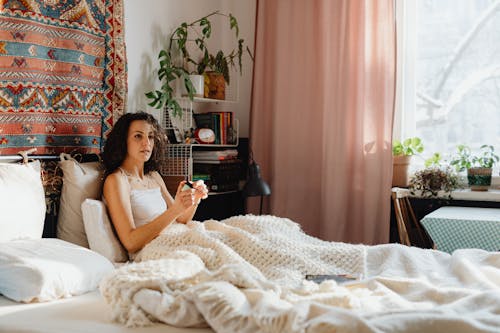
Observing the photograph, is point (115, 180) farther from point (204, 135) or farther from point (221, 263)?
point (204, 135)

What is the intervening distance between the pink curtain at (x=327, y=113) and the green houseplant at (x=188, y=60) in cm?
29

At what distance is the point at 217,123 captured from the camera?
3.72 m

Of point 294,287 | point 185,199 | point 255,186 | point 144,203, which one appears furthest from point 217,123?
point 294,287

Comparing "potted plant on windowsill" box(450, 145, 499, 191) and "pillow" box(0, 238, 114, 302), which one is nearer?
"pillow" box(0, 238, 114, 302)

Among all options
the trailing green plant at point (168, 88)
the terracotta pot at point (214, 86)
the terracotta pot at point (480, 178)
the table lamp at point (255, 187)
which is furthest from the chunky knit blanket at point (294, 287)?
the terracotta pot at point (214, 86)

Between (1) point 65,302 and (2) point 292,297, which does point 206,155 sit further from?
(2) point 292,297

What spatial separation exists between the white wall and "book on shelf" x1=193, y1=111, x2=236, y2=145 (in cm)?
32

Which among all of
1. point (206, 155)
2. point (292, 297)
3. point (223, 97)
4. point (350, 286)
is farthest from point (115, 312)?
point (223, 97)

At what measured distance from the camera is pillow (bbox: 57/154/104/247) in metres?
2.61

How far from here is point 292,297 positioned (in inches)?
65.9

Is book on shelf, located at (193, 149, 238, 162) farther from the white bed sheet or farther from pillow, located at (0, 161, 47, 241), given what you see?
the white bed sheet

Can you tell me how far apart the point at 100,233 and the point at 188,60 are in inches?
59.5

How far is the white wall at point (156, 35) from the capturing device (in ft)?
11.0

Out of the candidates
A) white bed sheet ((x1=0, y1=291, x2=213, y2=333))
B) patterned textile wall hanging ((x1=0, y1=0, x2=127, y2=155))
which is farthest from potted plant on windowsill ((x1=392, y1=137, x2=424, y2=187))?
white bed sheet ((x1=0, y1=291, x2=213, y2=333))
